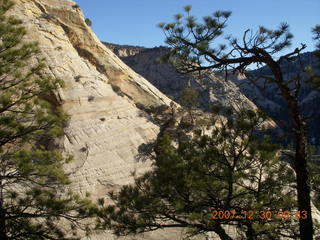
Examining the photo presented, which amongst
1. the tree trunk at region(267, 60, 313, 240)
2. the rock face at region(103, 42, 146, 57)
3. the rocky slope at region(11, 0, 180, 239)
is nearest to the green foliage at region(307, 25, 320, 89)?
the tree trunk at region(267, 60, 313, 240)

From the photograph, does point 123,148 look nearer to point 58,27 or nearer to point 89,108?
point 89,108

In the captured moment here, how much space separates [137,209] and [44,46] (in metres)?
13.6

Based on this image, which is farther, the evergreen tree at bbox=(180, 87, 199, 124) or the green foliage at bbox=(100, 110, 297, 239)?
the evergreen tree at bbox=(180, 87, 199, 124)

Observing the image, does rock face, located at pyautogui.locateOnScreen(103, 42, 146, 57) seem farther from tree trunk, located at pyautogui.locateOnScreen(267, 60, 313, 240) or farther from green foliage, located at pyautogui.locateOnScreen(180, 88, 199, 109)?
tree trunk, located at pyautogui.locateOnScreen(267, 60, 313, 240)

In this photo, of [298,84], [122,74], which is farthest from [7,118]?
[122,74]

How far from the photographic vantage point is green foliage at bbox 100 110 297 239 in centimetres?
571

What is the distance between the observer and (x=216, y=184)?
5879 millimetres

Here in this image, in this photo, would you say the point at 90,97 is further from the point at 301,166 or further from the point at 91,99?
the point at 301,166

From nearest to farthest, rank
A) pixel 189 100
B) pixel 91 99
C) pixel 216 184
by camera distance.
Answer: pixel 216 184 < pixel 91 99 < pixel 189 100

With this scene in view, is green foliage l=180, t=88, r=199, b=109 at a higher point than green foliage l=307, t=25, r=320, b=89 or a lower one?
higher

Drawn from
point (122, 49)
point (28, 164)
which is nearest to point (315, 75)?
point (28, 164)
